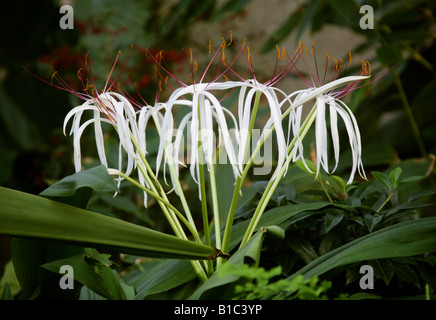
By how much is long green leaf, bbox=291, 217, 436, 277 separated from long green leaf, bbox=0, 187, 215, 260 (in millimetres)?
124

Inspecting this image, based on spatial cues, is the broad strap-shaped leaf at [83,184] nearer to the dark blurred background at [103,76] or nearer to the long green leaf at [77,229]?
the long green leaf at [77,229]

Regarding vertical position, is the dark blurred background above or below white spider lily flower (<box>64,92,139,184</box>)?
above

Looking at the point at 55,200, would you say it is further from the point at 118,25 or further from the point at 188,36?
the point at 188,36

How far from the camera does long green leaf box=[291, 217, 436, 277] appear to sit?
0.40 meters

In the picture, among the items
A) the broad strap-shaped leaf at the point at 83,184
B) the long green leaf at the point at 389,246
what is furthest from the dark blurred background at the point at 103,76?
the broad strap-shaped leaf at the point at 83,184

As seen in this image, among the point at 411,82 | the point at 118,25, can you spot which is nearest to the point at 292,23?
the point at 411,82

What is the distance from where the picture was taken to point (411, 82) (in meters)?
1.31

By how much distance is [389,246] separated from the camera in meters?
0.41

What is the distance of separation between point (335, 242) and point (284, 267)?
6cm

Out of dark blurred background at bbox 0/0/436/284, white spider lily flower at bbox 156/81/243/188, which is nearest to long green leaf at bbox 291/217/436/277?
white spider lily flower at bbox 156/81/243/188

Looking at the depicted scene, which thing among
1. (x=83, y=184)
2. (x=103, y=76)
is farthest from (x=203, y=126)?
(x=103, y=76)

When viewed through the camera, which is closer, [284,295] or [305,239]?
[284,295]

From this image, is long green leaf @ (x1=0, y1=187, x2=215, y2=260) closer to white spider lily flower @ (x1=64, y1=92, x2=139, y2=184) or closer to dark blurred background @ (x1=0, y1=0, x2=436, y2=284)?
white spider lily flower @ (x1=64, y1=92, x2=139, y2=184)

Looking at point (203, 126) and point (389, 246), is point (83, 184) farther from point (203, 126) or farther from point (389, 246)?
point (389, 246)
